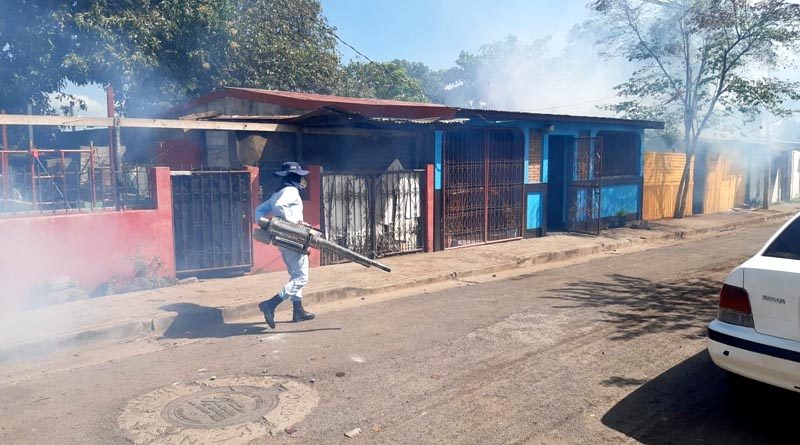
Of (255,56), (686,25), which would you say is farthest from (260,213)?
(686,25)

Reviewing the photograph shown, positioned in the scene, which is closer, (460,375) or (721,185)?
(460,375)

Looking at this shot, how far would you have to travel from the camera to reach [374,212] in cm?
1050

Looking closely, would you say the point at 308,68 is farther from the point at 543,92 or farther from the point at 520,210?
the point at 543,92

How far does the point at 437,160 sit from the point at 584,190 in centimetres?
475

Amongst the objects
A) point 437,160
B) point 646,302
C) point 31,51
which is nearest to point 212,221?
point 437,160

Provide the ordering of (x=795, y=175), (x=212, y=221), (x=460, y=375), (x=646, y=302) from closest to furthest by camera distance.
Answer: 1. (x=460, y=375)
2. (x=646, y=302)
3. (x=212, y=221)
4. (x=795, y=175)

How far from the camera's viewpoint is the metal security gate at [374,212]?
1006 centimetres

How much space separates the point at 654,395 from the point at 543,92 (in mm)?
49217

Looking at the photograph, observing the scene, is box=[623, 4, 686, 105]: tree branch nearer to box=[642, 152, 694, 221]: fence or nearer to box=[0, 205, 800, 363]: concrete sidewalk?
box=[642, 152, 694, 221]: fence

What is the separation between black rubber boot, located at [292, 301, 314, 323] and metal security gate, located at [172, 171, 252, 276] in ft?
8.25

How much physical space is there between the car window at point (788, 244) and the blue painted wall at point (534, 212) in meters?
9.10

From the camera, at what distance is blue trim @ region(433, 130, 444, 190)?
448 inches

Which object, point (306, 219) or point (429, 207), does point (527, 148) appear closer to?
point (429, 207)

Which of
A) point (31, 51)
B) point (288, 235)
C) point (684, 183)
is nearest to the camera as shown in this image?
point (288, 235)
